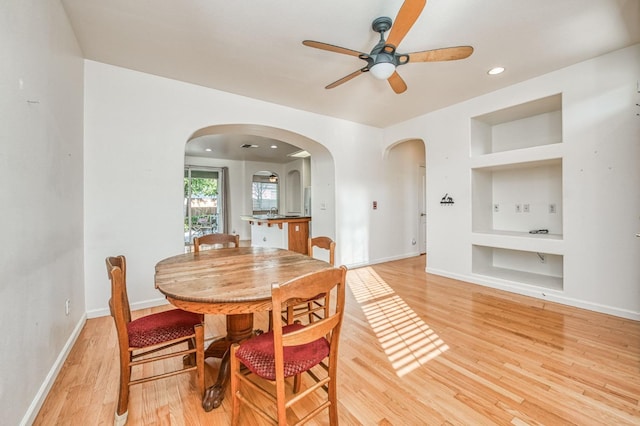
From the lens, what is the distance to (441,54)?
2.20m

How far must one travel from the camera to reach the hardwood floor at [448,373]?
1.50 metres

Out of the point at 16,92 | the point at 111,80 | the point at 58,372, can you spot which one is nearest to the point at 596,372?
the point at 58,372

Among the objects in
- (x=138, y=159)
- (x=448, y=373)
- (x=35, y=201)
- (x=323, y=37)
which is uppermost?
(x=323, y=37)

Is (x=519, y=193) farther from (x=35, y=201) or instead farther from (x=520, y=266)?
(x=35, y=201)

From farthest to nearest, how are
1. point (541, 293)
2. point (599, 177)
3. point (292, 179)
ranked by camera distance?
point (292, 179) → point (541, 293) → point (599, 177)

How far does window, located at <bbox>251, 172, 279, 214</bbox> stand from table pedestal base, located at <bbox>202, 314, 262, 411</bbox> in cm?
735

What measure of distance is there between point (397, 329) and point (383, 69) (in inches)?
92.7

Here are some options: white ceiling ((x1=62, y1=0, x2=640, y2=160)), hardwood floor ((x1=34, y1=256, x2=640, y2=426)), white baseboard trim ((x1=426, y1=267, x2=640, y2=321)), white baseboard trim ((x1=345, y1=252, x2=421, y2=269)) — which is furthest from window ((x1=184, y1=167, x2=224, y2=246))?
white baseboard trim ((x1=426, y1=267, x2=640, y2=321))

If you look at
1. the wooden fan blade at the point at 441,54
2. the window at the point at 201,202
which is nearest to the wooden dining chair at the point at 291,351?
the wooden fan blade at the point at 441,54

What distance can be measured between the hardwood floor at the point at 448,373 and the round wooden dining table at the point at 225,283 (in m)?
0.20

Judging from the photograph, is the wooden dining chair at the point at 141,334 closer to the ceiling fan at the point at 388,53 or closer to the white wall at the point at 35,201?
the white wall at the point at 35,201

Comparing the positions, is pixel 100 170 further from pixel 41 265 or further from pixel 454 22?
pixel 454 22

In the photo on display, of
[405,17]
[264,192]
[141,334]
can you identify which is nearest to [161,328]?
[141,334]

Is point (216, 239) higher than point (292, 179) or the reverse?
the reverse
